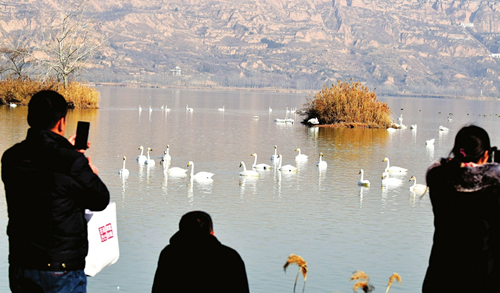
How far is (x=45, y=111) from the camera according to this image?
158 inches

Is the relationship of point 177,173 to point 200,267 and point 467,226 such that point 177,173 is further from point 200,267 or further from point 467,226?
point 200,267

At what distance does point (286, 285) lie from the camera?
8.55m

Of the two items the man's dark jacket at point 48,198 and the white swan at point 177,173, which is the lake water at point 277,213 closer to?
the white swan at point 177,173

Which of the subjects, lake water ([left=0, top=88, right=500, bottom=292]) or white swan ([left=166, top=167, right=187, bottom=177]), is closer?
lake water ([left=0, top=88, right=500, bottom=292])

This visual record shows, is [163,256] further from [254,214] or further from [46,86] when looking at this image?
[46,86]

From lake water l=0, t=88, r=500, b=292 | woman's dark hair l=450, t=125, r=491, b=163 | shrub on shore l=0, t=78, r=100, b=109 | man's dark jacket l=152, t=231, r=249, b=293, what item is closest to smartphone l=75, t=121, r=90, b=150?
man's dark jacket l=152, t=231, r=249, b=293

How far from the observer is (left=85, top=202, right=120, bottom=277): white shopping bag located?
4496mm

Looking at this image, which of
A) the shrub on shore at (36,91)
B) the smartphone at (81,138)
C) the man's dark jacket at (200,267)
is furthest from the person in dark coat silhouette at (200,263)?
the shrub on shore at (36,91)

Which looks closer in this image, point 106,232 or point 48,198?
point 48,198

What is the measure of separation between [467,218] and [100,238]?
7.53 feet

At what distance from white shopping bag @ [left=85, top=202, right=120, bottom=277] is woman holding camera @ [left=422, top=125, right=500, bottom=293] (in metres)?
2.06

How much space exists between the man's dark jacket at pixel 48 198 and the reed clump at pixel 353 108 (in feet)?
121

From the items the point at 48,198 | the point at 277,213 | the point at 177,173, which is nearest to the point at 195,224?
the point at 48,198

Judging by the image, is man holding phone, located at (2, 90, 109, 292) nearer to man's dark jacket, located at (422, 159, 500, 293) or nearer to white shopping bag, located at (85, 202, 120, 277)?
white shopping bag, located at (85, 202, 120, 277)
